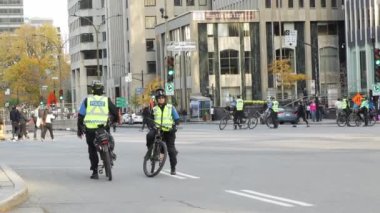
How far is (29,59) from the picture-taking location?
100 metres

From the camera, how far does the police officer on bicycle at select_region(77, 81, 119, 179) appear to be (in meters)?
13.5

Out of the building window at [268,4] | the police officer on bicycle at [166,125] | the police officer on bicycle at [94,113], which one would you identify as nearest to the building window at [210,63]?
the building window at [268,4]

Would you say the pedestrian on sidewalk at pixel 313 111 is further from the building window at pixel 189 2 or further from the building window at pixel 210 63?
the building window at pixel 189 2

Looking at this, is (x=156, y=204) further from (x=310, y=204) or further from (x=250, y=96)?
(x=250, y=96)

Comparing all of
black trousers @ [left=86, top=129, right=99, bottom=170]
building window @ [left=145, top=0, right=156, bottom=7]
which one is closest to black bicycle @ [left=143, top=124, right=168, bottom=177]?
black trousers @ [left=86, top=129, right=99, bottom=170]

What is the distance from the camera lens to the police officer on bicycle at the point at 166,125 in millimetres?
14359

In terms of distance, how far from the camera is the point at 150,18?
101 meters

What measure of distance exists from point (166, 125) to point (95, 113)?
1532 millimetres

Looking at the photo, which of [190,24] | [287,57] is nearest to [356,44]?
[287,57]

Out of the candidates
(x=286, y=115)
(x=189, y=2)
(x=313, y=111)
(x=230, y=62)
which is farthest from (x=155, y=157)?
(x=189, y=2)

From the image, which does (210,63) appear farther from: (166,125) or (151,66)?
(166,125)

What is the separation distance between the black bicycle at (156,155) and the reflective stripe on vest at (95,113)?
118 centimetres

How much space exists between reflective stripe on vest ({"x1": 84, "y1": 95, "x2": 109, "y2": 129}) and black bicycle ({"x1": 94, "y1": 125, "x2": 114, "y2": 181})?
115 mm

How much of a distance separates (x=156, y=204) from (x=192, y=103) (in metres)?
54.5
